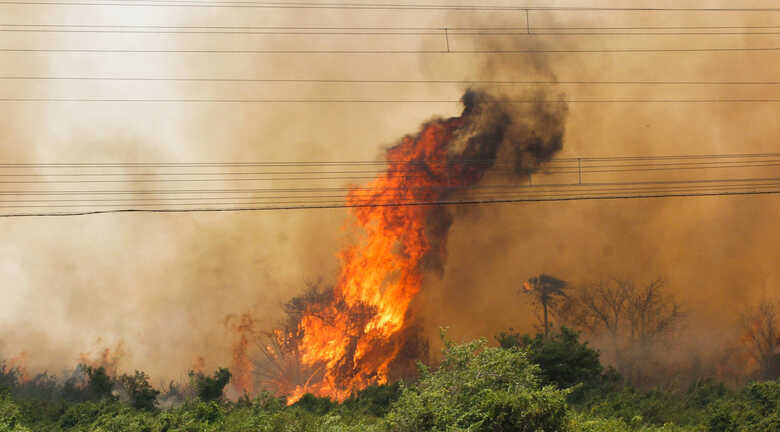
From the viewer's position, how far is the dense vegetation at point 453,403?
16.0m

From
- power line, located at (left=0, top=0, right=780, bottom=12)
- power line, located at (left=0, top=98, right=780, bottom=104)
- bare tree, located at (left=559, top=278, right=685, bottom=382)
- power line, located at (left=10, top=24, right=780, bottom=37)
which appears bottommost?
bare tree, located at (left=559, top=278, right=685, bottom=382)

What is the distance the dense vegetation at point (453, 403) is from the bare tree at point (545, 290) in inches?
67.8

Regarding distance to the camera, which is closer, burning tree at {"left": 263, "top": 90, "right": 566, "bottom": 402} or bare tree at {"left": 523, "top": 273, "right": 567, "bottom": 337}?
burning tree at {"left": 263, "top": 90, "right": 566, "bottom": 402}

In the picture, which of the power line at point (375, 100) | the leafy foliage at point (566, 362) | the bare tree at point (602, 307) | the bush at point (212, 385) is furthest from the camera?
the bare tree at point (602, 307)

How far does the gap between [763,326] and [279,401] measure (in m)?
23.6

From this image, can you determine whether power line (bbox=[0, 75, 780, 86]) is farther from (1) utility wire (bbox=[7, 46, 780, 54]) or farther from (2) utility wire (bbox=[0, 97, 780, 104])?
(1) utility wire (bbox=[7, 46, 780, 54])

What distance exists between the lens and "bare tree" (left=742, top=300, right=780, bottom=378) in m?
29.7

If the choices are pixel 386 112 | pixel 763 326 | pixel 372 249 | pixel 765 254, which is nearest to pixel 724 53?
pixel 765 254

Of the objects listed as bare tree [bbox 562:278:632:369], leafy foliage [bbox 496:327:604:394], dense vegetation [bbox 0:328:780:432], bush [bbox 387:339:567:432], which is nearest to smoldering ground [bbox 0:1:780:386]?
bare tree [bbox 562:278:632:369]

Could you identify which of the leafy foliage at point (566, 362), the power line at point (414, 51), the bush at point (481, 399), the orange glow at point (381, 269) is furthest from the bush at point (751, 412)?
the power line at point (414, 51)

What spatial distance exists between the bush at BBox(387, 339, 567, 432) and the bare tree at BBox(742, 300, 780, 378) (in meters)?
16.9

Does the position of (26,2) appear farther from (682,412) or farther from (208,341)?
(682,412)

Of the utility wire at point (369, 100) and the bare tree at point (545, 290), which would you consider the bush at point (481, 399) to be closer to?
the bare tree at point (545, 290)

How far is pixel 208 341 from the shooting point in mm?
28078
